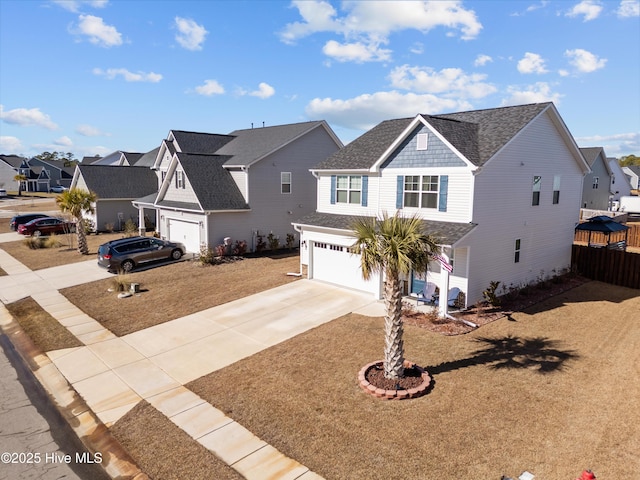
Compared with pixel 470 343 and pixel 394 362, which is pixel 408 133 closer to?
pixel 470 343

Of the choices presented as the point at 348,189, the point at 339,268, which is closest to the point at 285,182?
the point at 348,189

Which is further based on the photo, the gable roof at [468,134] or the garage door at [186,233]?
the garage door at [186,233]

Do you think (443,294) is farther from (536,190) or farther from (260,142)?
(260,142)

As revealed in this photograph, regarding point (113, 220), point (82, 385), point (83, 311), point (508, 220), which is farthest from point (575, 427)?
point (113, 220)

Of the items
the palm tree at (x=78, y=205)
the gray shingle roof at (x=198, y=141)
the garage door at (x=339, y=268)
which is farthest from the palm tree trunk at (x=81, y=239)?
the garage door at (x=339, y=268)

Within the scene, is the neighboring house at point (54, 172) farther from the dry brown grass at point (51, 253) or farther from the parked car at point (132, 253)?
the parked car at point (132, 253)

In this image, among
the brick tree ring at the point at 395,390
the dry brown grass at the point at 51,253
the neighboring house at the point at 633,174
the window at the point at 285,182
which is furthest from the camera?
the neighboring house at the point at 633,174

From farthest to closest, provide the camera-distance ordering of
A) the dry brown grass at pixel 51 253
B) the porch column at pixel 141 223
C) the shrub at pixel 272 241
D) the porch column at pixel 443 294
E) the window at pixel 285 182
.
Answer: the porch column at pixel 141 223 < the window at pixel 285 182 < the shrub at pixel 272 241 < the dry brown grass at pixel 51 253 < the porch column at pixel 443 294

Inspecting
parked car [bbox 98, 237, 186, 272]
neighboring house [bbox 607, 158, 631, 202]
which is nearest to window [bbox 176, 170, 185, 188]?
parked car [bbox 98, 237, 186, 272]
